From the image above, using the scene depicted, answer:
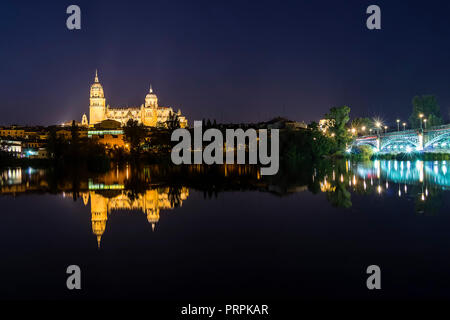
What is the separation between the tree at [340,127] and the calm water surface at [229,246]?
53.5m

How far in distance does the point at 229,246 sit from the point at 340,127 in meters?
64.0

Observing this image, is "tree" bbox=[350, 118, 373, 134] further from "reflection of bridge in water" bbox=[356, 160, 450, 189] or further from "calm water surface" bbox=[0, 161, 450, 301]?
"calm water surface" bbox=[0, 161, 450, 301]

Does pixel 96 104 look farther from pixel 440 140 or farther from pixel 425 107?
pixel 440 140

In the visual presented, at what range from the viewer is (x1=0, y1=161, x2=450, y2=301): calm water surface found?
6637 millimetres

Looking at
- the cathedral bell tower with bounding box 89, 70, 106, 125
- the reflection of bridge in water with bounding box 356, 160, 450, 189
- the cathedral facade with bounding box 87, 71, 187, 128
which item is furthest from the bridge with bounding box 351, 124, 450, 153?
the cathedral bell tower with bounding box 89, 70, 106, 125

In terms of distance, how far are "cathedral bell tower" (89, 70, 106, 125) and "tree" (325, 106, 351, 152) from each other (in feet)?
344

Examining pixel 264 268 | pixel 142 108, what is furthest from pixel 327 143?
pixel 142 108

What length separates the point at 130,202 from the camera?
53.1ft

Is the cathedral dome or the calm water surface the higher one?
the cathedral dome

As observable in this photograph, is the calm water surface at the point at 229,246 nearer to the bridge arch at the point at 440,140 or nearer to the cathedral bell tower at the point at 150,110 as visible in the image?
the bridge arch at the point at 440,140

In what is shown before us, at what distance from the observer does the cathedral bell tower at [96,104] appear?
15375 centimetres

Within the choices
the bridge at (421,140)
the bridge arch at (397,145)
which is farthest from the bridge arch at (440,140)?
the bridge arch at (397,145)

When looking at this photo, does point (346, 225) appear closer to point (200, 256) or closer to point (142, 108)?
point (200, 256)

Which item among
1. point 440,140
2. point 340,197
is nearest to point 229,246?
point 340,197
